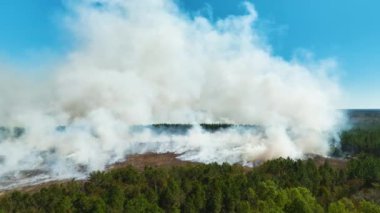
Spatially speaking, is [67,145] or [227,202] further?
[67,145]

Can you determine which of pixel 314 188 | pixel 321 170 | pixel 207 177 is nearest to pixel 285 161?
pixel 321 170

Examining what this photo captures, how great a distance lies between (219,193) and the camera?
90.7m

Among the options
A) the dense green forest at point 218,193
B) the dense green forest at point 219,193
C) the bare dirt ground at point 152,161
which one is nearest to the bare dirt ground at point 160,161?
the bare dirt ground at point 152,161

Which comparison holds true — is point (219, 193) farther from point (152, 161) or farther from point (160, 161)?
point (152, 161)

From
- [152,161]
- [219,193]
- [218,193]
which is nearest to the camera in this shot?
[218,193]

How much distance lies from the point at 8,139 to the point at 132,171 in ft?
346

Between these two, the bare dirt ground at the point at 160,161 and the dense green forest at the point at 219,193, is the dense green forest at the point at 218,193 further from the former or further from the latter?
the bare dirt ground at the point at 160,161

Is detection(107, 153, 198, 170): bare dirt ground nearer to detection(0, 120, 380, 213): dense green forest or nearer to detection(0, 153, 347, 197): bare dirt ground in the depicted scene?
detection(0, 153, 347, 197): bare dirt ground

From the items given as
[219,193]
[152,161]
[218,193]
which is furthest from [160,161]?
[218,193]

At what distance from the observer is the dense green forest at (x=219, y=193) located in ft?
267

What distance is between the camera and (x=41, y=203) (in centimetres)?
8750

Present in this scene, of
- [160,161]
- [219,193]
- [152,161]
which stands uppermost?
[152,161]

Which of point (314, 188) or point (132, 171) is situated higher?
point (132, 171)

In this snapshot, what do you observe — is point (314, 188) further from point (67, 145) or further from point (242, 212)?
point (67, 145)
